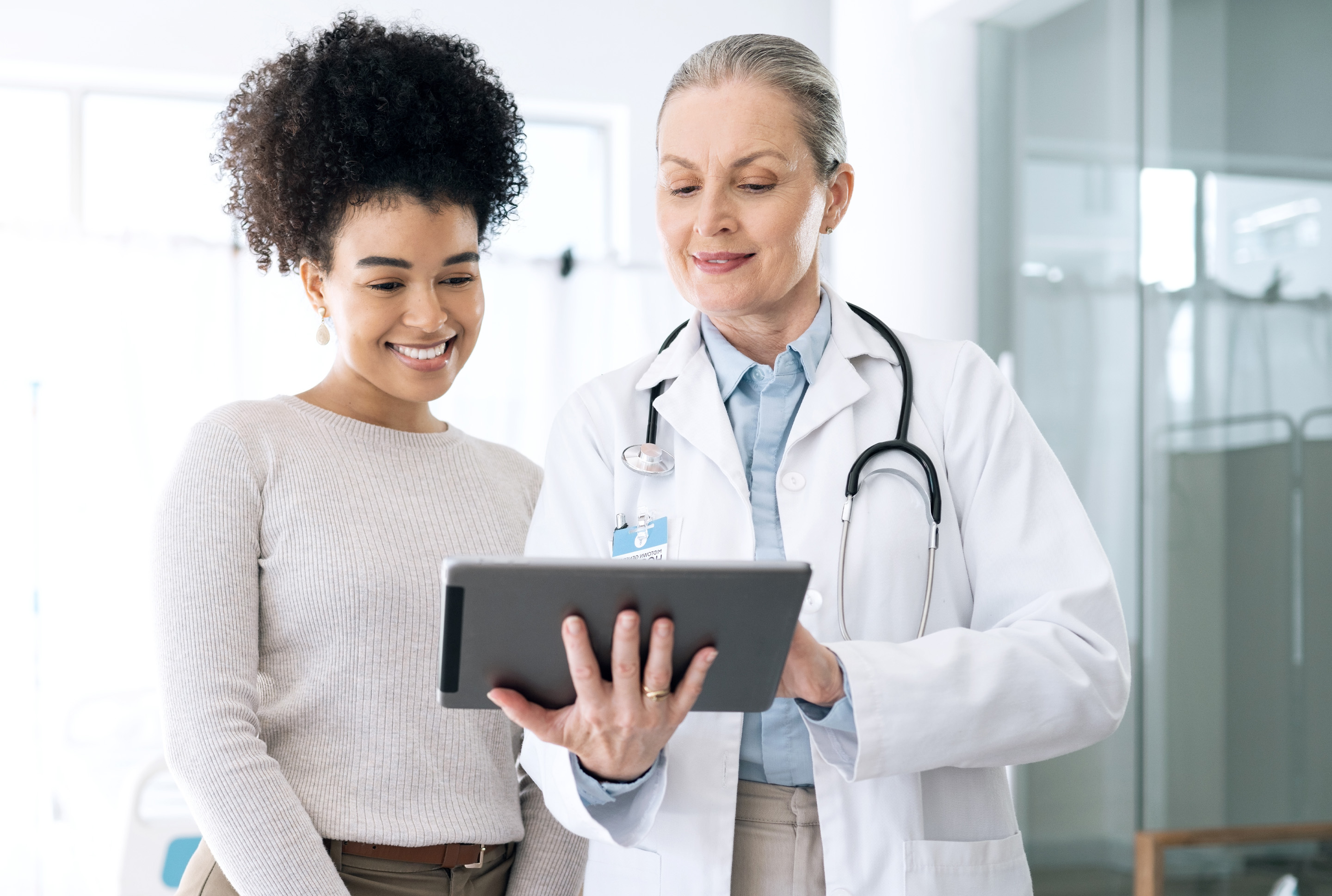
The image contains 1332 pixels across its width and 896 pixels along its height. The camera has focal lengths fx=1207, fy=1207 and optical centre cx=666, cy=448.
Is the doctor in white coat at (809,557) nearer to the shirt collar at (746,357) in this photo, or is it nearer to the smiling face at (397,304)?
the shirt collar at (746,357)

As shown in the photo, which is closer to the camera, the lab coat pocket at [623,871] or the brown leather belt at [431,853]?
the lab coat pocket at [623,871]

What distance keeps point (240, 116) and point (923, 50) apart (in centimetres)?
198

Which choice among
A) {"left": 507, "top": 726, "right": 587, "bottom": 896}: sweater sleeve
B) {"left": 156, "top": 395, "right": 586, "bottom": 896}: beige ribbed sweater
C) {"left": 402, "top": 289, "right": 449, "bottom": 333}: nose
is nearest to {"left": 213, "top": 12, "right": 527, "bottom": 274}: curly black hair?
{"left": 402, "top": 289, "right": 449, "bottom": 333}: nose

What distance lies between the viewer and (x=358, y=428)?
4.98 ft

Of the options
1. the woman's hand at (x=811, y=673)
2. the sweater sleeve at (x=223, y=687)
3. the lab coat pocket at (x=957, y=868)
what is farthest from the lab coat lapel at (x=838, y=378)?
the sweater sleeve at (x=223, y=687)

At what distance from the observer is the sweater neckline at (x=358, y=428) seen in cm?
150

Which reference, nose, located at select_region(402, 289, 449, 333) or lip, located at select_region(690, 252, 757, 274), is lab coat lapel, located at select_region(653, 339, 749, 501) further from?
nose, located at select_region(402, 289, 449, 333)

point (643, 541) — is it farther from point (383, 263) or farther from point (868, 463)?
point (383, 263)

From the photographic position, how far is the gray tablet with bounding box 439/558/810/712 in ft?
2.82

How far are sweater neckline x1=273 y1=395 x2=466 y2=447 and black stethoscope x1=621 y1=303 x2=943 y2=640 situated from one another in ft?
1.46

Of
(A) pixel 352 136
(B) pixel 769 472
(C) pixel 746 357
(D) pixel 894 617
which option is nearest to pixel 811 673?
(D) pixel 894 617

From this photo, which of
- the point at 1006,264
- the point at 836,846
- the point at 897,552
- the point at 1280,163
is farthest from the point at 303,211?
the point at 1006,264

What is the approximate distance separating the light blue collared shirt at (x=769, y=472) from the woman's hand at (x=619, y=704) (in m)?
0.06

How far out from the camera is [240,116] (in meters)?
1.63
